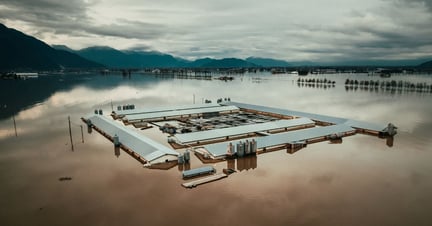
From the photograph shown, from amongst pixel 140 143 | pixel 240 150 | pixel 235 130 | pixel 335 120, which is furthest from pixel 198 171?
pixel 335 120

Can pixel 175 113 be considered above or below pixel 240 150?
above

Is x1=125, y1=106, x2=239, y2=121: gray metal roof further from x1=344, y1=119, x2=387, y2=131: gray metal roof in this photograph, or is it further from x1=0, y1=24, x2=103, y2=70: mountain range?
x1=0, y1=24, x2=103, y2=70: mountain range

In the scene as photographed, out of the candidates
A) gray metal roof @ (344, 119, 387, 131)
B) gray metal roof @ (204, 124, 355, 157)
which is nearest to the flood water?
gray metal roof @ (204, 124, 355, 157)

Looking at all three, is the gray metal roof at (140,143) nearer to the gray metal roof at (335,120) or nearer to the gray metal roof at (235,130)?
the gray metal roof at (235,130)

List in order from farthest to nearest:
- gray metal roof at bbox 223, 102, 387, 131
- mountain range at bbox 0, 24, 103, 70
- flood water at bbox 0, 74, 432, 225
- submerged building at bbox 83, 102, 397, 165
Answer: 1. mountain range at bbox 0, 24, 103, 70
2. gray metal roof at bbox 223, 102, 387, 131
3. submerged building at bbox 83, 102, 397, 165
4. flood water at bbox 0, 74, 432, 225

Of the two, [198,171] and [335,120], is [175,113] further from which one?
[198,171]

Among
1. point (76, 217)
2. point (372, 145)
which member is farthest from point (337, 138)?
point (76, 217)
